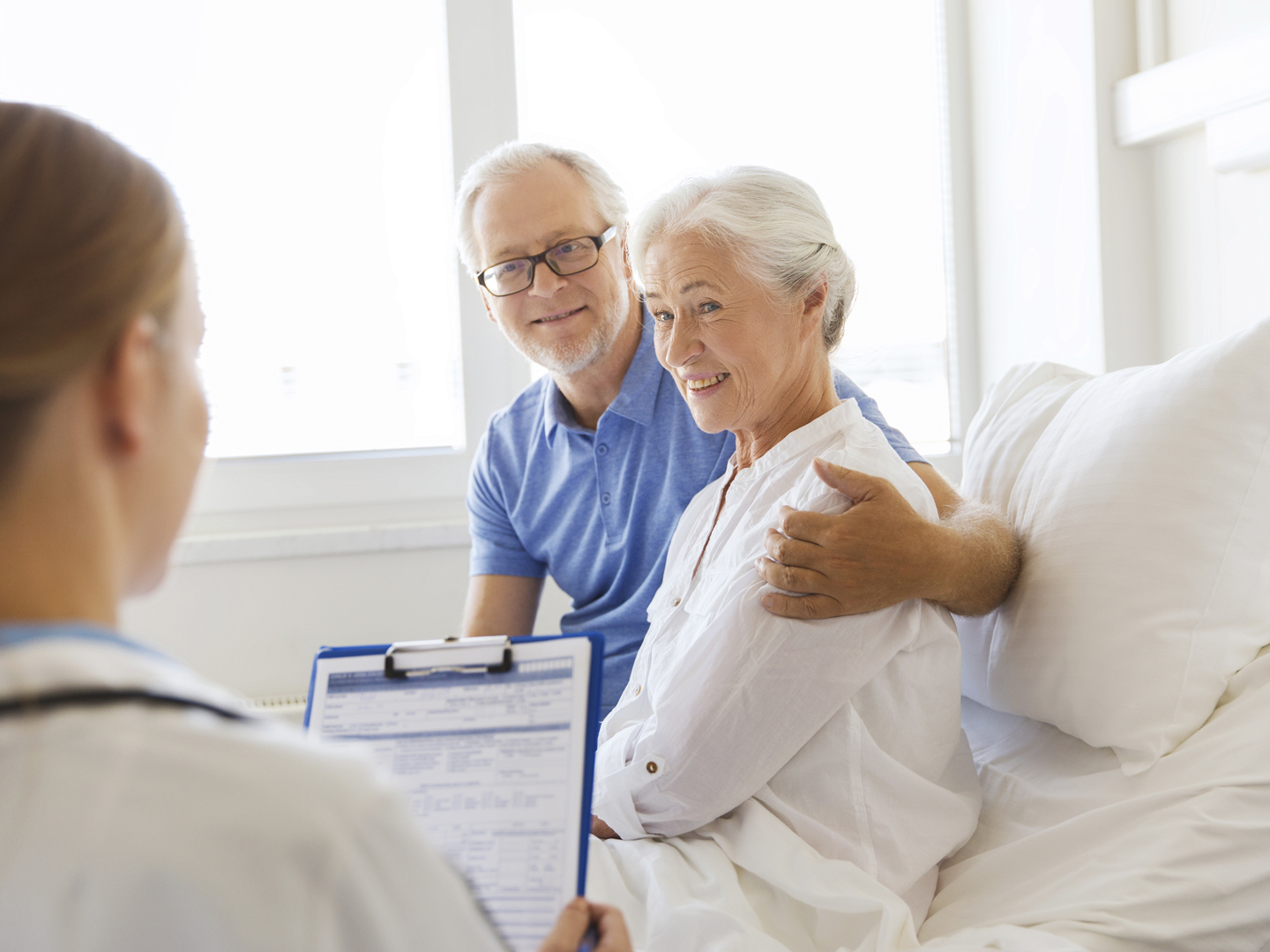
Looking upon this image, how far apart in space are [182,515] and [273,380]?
1776mm

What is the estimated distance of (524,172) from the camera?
1.80m

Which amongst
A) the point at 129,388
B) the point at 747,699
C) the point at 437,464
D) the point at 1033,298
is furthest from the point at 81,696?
the point at 1033,298

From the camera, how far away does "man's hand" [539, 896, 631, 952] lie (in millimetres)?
650

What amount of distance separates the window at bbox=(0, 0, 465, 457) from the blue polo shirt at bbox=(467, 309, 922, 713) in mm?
454

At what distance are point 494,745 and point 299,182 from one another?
174 cm

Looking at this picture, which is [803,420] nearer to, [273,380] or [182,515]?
[182,515]

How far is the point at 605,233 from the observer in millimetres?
1824

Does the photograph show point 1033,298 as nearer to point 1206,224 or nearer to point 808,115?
point 1206,224

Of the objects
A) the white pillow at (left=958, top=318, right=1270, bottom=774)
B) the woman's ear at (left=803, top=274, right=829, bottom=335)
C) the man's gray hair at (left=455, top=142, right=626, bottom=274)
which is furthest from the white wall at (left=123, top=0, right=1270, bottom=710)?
the woman's ear at (left=803, top=274, right=829, bottom=335)

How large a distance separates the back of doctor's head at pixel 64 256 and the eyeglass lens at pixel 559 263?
1.35 meters

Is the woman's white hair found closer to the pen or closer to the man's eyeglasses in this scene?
the man's eyeglasses

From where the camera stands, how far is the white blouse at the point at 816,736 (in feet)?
3.37

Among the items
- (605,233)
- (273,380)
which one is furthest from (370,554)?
(605,233)

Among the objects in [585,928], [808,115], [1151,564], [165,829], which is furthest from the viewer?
A: [808,115]
